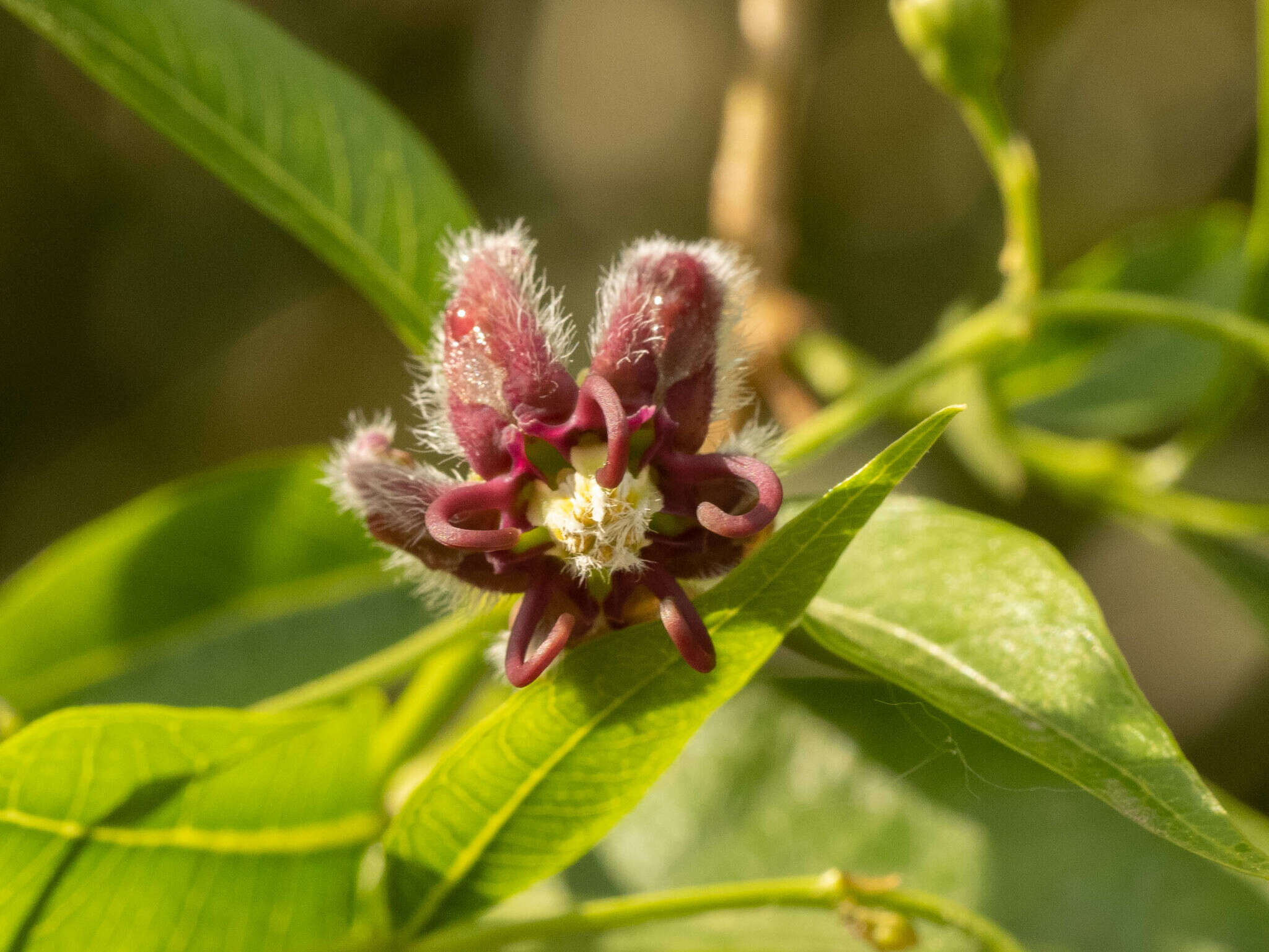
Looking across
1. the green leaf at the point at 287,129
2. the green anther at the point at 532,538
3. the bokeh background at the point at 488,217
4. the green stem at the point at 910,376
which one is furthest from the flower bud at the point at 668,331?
the bokeh background at the point at 488,217

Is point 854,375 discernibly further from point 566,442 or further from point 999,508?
point 566,442

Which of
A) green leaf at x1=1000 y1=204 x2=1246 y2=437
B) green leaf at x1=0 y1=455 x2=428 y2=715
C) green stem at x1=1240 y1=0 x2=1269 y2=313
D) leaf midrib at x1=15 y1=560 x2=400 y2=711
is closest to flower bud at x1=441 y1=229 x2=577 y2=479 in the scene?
leaf midrib at x1=15 y1=560 x2=400 y2=711

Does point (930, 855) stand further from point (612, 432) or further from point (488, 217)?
point (488, 217)

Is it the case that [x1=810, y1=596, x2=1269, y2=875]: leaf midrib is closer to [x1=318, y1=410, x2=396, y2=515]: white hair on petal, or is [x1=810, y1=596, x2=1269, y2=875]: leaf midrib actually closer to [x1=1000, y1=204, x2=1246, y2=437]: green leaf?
[x1=318, y1=410, x2=396, y2=515]: white hair on petal

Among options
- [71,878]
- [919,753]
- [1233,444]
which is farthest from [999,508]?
[71,878]

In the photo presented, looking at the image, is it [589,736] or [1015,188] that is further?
[1015,188]

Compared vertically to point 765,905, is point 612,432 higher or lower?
higher

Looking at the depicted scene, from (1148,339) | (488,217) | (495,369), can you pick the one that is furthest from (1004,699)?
(488,217)
